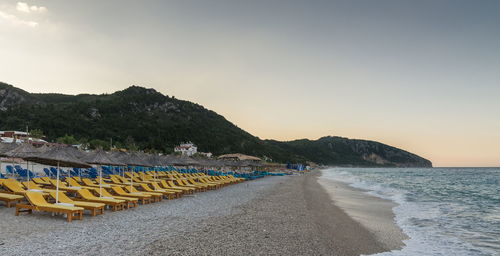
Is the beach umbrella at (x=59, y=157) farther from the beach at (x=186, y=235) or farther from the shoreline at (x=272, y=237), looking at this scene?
the shoreline at (x=272, y=237)

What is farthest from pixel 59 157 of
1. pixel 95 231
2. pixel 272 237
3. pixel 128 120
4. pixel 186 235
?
pixel 128 120

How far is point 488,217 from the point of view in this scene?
1378 cm

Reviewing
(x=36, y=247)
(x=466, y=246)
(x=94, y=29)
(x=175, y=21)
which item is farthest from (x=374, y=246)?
(x=94, y=29)

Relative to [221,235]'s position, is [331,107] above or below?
above

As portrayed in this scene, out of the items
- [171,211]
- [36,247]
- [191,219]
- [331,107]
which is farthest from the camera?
[331,107]

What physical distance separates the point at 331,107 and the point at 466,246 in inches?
1548

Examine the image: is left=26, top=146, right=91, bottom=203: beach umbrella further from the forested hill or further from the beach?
the forested hill

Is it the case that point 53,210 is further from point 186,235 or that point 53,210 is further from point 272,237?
point 272,237

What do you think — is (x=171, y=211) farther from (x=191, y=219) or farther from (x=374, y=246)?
(x=374, y=246)

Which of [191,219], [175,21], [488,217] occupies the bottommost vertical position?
[488,217]

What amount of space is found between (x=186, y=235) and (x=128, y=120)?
267 feet

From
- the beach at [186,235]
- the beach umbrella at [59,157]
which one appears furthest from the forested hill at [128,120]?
the beach at [186,235]

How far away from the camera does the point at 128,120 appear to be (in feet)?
269

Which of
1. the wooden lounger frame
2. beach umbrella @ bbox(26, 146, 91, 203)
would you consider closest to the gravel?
the wooden lounger frame
